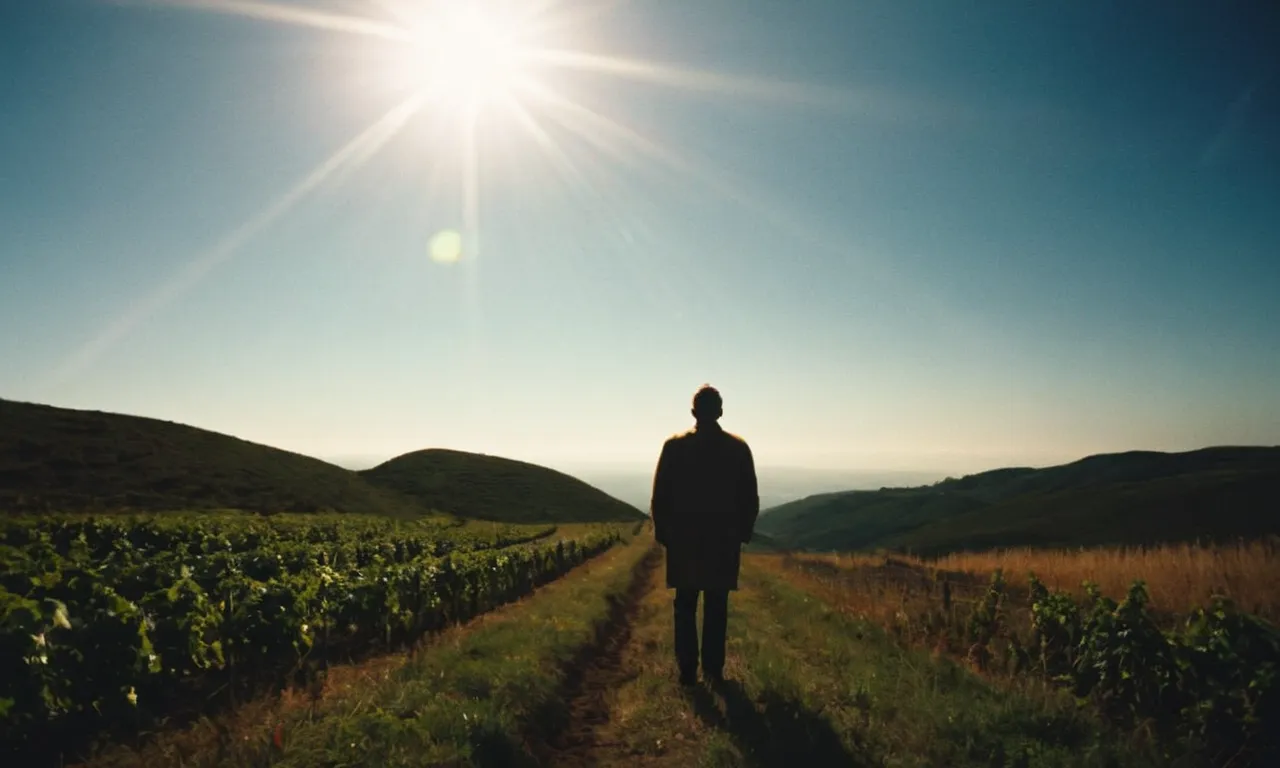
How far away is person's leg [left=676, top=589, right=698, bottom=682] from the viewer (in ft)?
26.8

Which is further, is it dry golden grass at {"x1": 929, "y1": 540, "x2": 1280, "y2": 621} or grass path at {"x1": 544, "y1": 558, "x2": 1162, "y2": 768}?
dry golden grass at {"x1": 929, "y1": 540, "x2": 1280, "y2": 621}

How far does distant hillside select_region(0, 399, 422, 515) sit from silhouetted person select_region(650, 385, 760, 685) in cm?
7241

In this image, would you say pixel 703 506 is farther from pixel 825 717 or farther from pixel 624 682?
pixel 624 682

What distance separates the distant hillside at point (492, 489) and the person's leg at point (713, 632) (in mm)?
107567

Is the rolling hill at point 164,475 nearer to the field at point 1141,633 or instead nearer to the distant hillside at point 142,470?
the distant hillside at point 142,470

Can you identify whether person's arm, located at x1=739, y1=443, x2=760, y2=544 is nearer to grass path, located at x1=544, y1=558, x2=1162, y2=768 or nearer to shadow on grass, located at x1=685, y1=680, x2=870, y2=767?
grass path, located at x1=544, y1=558, x2=1162, y2=768

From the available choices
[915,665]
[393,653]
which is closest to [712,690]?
[915,665]

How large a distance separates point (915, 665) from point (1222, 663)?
3338 millimetres

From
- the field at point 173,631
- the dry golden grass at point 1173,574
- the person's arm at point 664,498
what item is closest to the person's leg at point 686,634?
the person's arm at point 664,498

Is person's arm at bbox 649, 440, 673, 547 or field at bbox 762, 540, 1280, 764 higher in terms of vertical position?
person's arm at bbox 649, 440, 673, 547

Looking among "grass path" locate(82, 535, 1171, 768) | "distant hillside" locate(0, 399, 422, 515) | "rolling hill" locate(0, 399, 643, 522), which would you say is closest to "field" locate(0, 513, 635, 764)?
"grass path" locate(82, 535, 1171, 768)

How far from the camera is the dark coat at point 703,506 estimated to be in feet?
27.3

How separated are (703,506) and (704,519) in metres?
0.16

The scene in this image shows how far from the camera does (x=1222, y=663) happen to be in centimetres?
605
